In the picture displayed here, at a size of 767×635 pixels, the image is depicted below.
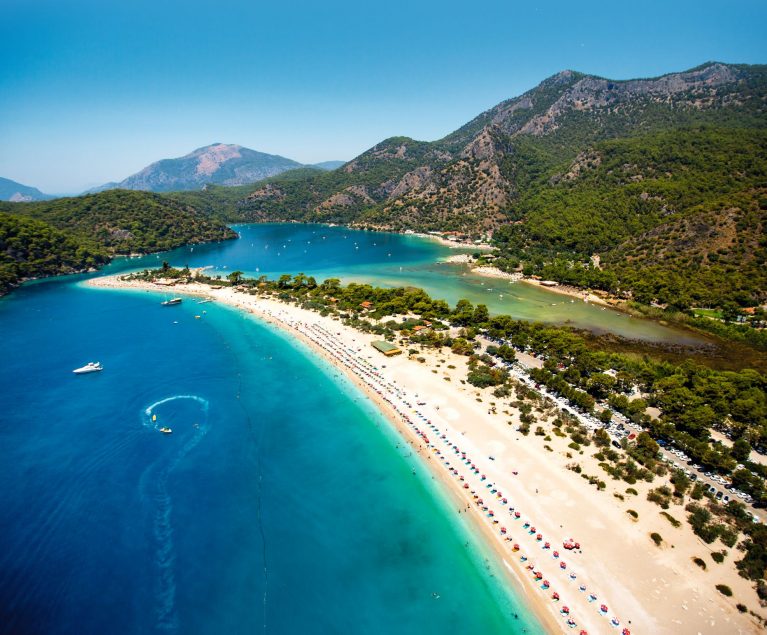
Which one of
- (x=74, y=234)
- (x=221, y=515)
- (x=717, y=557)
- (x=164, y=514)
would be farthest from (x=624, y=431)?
(x=74, y=234)

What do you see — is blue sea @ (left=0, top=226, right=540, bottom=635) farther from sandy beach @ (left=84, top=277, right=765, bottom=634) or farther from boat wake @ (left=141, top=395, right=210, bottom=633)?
sandy beach @ (left=84, top=277, right=765, bottom=634)

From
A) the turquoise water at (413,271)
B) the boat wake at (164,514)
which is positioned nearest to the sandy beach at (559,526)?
the boat wake at (164,514)

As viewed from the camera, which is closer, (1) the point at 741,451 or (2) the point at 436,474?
(1) the point at 741,451

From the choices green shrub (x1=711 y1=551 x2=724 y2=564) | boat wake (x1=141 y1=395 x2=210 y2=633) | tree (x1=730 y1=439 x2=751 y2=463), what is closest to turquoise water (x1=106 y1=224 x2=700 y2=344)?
tree (x1=730 y1=439 x2=751 y2=463)

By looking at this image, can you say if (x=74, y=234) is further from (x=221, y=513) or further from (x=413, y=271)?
(x=221, y=513)

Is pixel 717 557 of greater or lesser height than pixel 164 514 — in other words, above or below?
below

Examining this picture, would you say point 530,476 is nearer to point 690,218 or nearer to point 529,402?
point 529,402
